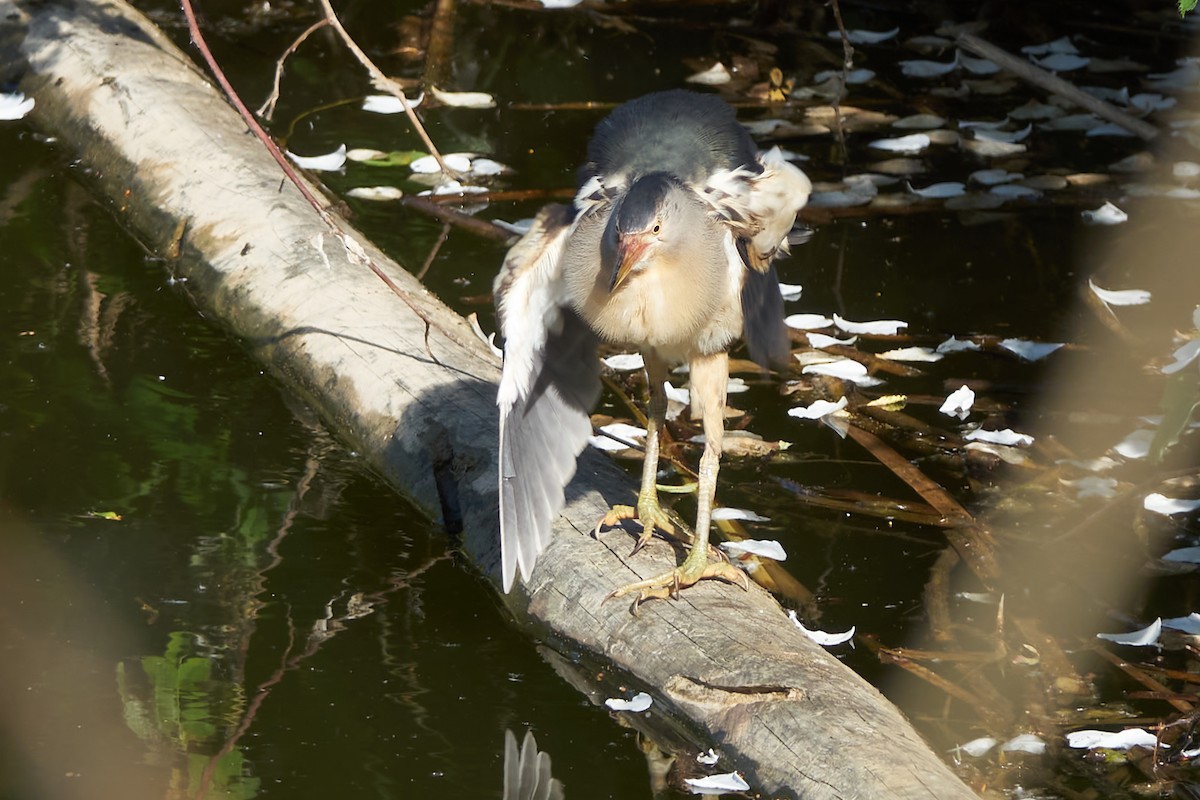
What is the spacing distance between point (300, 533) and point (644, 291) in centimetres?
120

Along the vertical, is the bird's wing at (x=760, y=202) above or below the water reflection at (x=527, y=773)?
above

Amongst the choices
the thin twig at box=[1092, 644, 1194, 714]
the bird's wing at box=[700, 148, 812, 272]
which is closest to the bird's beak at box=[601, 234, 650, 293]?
the bird's wing at box=[700, 148, 812, 272]

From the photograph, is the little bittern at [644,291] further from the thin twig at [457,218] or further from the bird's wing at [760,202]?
the thin twig at [457,218]

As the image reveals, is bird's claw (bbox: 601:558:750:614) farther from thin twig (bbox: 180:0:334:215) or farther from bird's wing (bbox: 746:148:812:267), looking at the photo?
thin twig (bbox: 180:0:334:215)

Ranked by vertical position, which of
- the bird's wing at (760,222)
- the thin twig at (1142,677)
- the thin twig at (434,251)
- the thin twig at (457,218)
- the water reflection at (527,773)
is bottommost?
the thin twig at (434,251)

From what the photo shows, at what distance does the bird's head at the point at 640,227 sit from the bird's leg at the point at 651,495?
0.43 m

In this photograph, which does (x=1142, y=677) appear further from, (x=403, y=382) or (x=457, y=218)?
(x=457, y=218)

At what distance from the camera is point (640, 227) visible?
3322 millimetres

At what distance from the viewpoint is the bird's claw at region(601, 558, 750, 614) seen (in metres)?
3.49

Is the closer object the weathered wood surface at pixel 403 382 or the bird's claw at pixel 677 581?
the weathered wood surface at pixel 403 382

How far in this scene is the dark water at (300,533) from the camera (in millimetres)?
3170

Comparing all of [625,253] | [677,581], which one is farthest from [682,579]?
[625,253]

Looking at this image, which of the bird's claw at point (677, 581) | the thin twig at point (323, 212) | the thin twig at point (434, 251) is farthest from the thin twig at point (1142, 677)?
the thin twig at point (434, 251)

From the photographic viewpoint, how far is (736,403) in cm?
483
